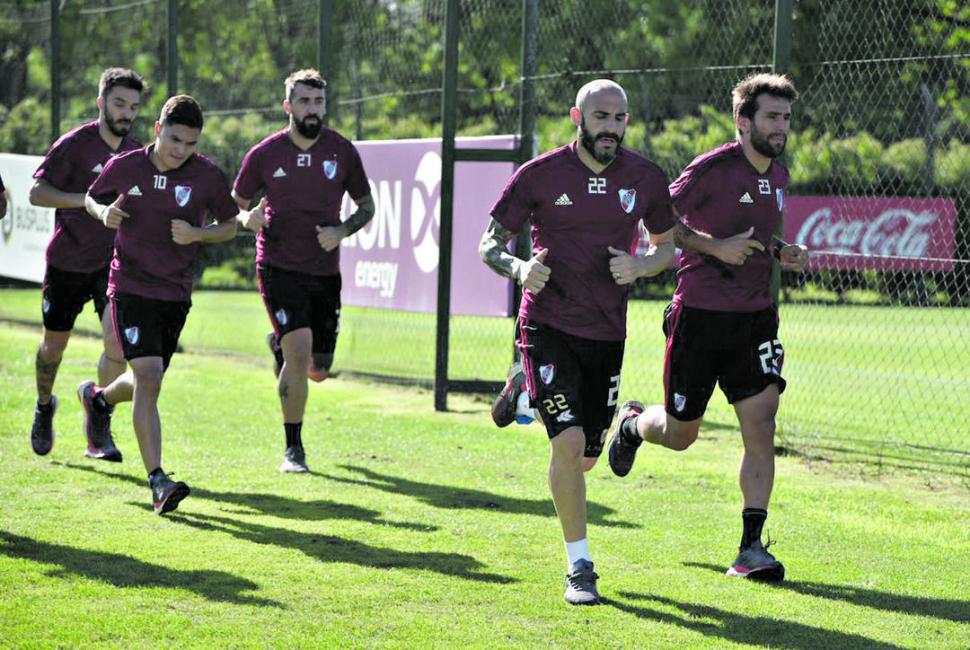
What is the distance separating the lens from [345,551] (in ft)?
22.5

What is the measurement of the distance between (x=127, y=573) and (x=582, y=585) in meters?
1.98

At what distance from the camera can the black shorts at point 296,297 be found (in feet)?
30.1

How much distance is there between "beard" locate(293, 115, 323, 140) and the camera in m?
9.12

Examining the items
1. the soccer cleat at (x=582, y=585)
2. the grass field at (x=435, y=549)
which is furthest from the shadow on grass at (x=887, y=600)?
the soccer cleat at (x=582, y=585)

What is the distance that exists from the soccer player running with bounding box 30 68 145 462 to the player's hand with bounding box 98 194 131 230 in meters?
Answer: 0.97

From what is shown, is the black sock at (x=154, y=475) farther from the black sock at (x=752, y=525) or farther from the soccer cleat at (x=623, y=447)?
the black sock at (x=752, y=525)

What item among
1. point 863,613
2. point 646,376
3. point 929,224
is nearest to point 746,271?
point 863,613

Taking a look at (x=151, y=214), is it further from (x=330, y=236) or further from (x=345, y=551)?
(x=345, y=551)

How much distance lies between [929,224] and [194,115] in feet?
A: 54.8

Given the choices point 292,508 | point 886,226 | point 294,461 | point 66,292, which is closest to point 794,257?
point 292,508

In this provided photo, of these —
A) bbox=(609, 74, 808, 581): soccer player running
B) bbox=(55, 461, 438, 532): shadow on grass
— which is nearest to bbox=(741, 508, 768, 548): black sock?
bbox=(609, 74, 808, 581): soccer player running

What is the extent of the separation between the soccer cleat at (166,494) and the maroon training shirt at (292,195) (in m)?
2.03

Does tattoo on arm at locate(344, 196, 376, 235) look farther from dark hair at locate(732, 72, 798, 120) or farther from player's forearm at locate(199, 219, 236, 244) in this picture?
dark hair at locate(732, 72, 798, 120)

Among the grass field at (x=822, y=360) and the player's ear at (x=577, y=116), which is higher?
the player's ear at (x=577, y=116)
